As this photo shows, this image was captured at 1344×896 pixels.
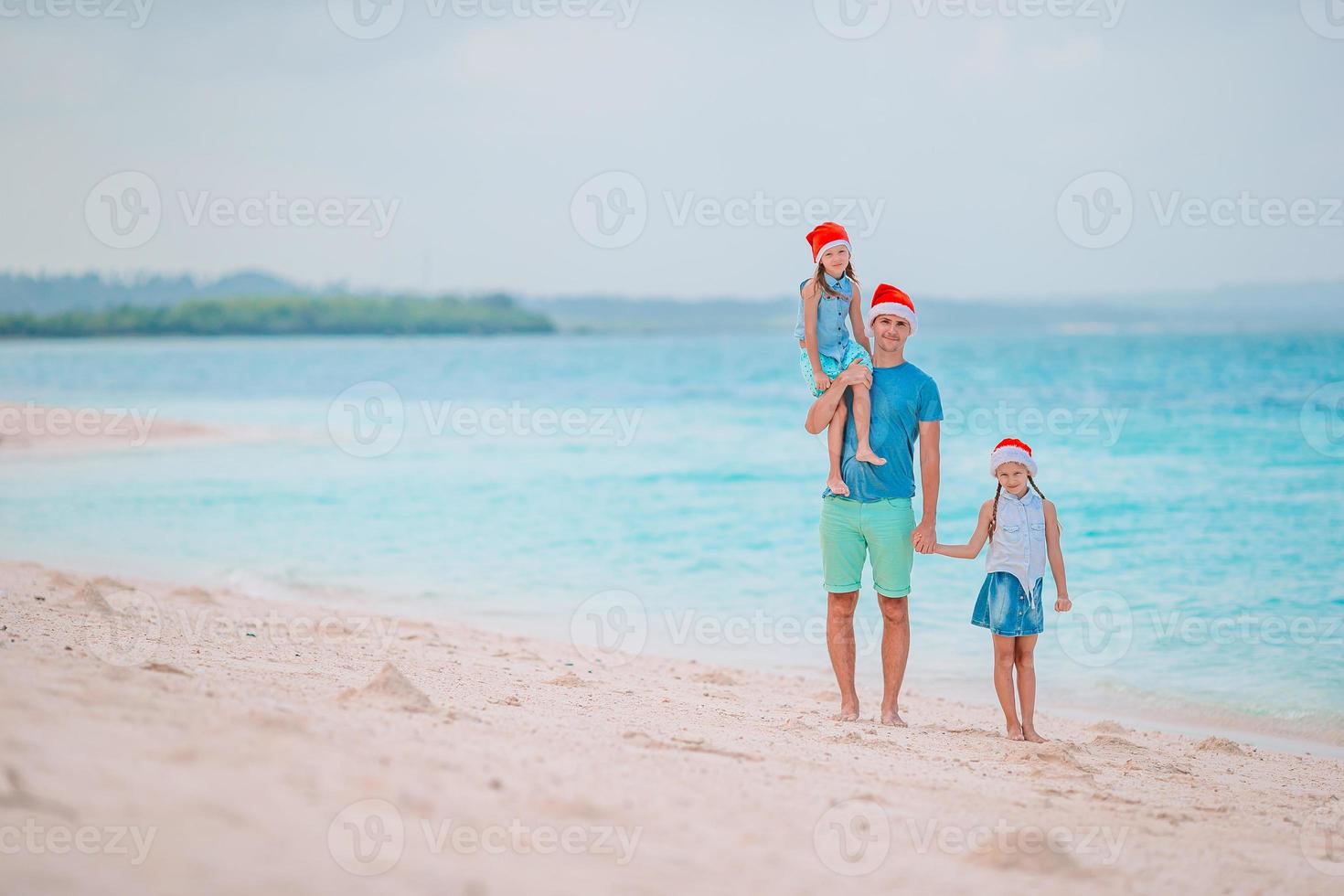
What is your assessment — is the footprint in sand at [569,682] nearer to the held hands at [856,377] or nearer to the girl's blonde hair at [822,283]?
the held hands at [856,377]

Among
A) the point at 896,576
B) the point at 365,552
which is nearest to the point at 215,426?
the point at 365,552

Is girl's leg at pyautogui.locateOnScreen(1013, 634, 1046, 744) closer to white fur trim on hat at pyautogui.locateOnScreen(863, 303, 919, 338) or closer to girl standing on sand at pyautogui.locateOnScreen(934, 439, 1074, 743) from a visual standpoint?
girl standing on sand at pyautogui.locateOnScreen(934, 439, 1074, 743)

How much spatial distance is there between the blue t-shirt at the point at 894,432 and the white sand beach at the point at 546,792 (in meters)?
1.19

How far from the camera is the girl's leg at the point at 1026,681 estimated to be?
5.16 m

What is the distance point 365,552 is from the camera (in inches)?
436

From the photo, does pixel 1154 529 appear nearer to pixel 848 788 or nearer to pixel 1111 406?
pixel 848 788

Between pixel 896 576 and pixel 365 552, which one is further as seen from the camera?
pixel 365 552

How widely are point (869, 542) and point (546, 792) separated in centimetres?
253

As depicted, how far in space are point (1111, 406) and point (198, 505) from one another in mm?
23150
